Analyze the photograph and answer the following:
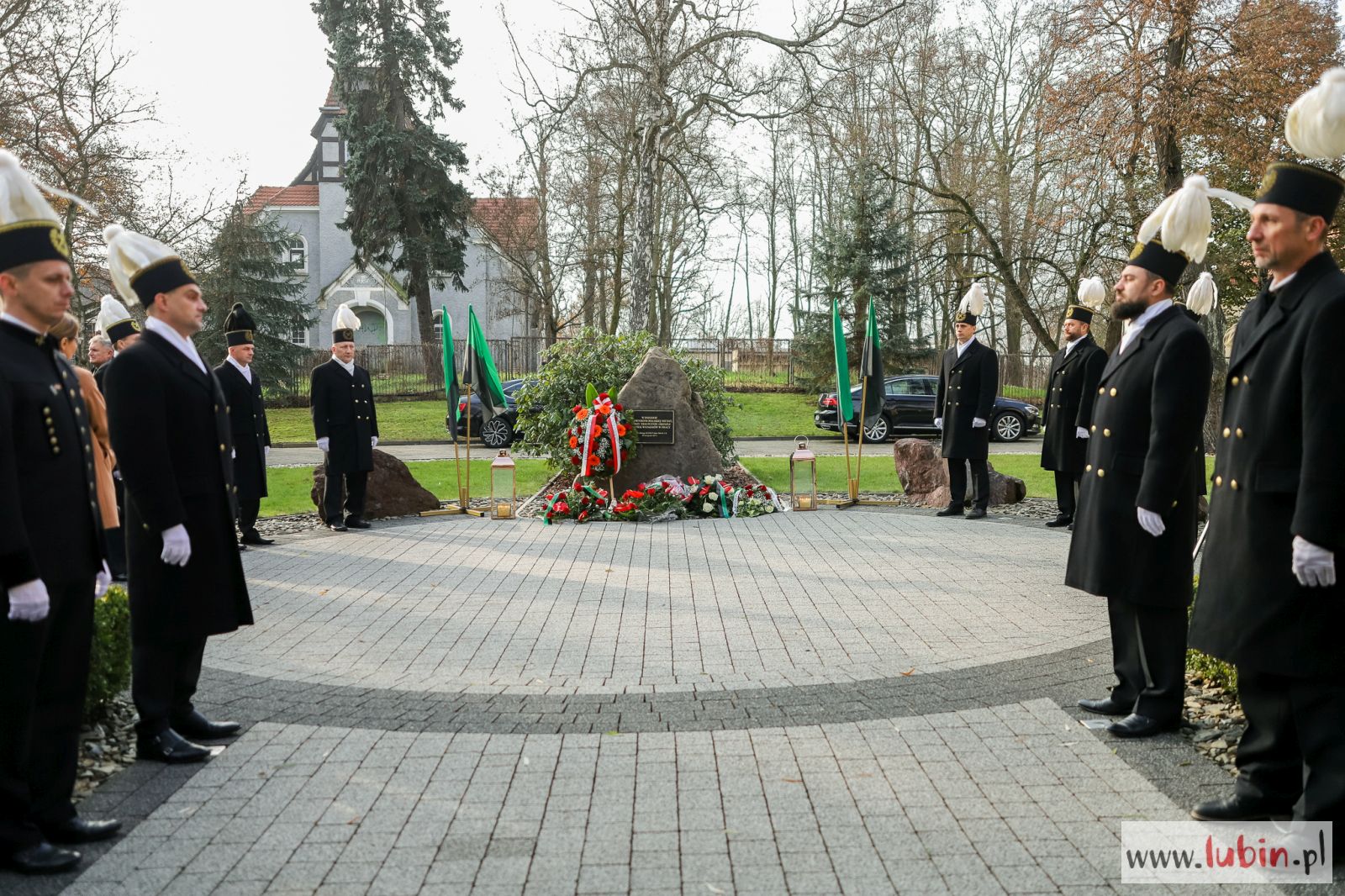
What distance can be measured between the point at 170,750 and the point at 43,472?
5.10 ft

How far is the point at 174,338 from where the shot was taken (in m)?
4.68

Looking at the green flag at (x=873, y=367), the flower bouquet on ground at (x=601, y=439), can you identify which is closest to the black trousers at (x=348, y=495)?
the flower bouquet on ground at (x=601, y=439)

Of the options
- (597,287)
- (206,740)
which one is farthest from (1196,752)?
(597,287)

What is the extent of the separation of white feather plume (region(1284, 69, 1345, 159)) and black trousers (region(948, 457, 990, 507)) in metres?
8.67

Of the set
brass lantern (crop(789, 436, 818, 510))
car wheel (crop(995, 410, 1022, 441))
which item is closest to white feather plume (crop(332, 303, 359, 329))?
brass lantern (crop(789, 436, 818, 510))

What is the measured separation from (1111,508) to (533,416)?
34.6 feet

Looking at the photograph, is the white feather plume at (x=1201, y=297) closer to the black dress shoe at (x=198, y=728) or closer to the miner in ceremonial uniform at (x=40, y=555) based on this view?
the black dress shoe at (x=198, y=728)

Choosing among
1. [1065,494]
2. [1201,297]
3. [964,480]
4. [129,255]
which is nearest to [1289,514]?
[129,255]

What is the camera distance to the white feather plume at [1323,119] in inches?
145

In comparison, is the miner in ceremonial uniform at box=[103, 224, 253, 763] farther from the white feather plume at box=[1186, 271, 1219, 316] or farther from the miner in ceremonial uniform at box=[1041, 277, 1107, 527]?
the white feather plume at box=[1186, 271, 1219, 316]

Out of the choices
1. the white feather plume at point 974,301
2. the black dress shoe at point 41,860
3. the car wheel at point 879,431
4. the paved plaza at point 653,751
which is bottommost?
the paved plaza at point 653,751

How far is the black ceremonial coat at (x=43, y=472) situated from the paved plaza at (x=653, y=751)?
41.7 inches

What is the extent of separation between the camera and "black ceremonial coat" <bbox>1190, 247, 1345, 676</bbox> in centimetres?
354

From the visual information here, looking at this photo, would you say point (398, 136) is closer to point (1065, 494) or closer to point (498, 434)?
point (498, 434)
